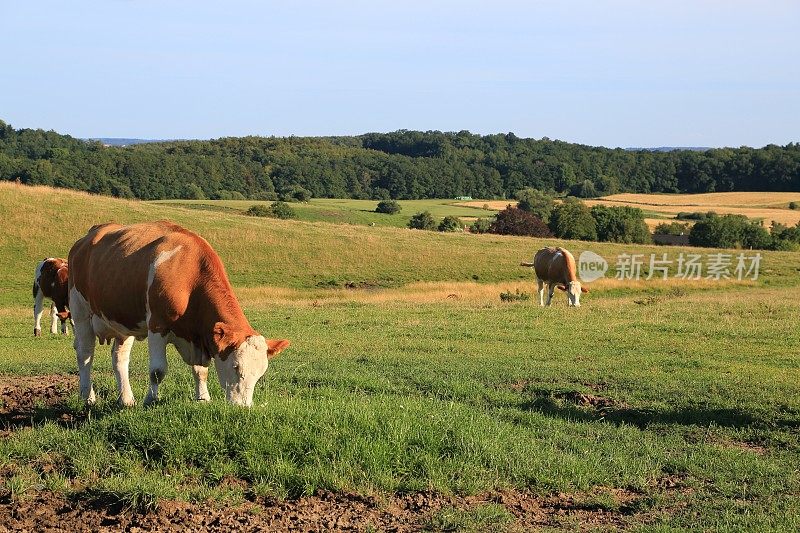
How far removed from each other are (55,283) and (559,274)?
18516 mm

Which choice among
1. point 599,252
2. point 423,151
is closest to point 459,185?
point 423,151

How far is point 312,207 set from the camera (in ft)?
312

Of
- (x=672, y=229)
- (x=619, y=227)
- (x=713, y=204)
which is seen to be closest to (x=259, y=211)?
(x=619, y=227)

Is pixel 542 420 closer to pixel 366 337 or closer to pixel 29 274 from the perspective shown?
pixel 366 337

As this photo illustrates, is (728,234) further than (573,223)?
No

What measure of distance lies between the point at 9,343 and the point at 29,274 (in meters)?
25.0

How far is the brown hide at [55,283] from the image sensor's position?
21.9 m

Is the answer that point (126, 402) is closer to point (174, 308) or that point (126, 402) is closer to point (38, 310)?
point (174, 308)

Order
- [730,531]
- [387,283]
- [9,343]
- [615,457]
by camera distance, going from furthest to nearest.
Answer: [387,283], [9,343], [615,457], [730,531]

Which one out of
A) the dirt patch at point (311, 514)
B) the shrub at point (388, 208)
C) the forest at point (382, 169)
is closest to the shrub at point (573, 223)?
the shrub at point (388, 208)

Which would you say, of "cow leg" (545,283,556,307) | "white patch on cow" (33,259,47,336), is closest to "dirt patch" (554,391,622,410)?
"white patch on cow" (33,259,47,336)

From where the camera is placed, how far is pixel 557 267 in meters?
33.3

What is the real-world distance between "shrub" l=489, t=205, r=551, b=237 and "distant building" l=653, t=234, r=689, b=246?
10034 mm

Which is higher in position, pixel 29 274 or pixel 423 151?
pixel 423 151
